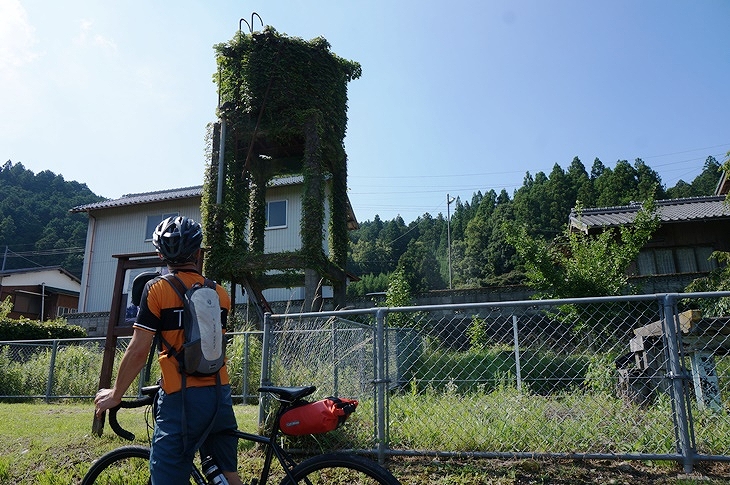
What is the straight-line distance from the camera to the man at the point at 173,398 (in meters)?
2.31

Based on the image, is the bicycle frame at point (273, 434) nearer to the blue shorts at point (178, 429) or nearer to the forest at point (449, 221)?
the blue shorts at point (178, 429)

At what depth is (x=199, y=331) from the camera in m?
2.36

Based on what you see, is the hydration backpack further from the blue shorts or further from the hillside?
the hillside

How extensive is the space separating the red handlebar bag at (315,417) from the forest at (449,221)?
35303mm

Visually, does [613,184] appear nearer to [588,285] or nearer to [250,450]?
[588,285]

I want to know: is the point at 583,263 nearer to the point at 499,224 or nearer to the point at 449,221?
the point at 499,224

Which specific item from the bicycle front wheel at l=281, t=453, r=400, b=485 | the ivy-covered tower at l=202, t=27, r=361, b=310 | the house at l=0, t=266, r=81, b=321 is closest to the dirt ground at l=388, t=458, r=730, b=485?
the bicycle front wheel at l=281, t=453, r=400, b=485

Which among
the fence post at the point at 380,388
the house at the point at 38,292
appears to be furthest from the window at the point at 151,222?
the fence post at the point at 380,388

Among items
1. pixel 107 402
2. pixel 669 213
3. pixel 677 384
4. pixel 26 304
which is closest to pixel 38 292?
pixel 26 304

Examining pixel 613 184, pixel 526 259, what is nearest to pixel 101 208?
pixel 526 259

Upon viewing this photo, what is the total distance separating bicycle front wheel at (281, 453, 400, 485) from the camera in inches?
91.8

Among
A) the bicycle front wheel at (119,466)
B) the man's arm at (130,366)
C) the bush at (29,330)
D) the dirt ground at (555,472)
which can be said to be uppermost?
the bush at (29,330)

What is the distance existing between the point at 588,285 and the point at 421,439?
10439mm

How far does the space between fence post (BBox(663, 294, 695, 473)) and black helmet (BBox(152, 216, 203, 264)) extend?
3.04m
